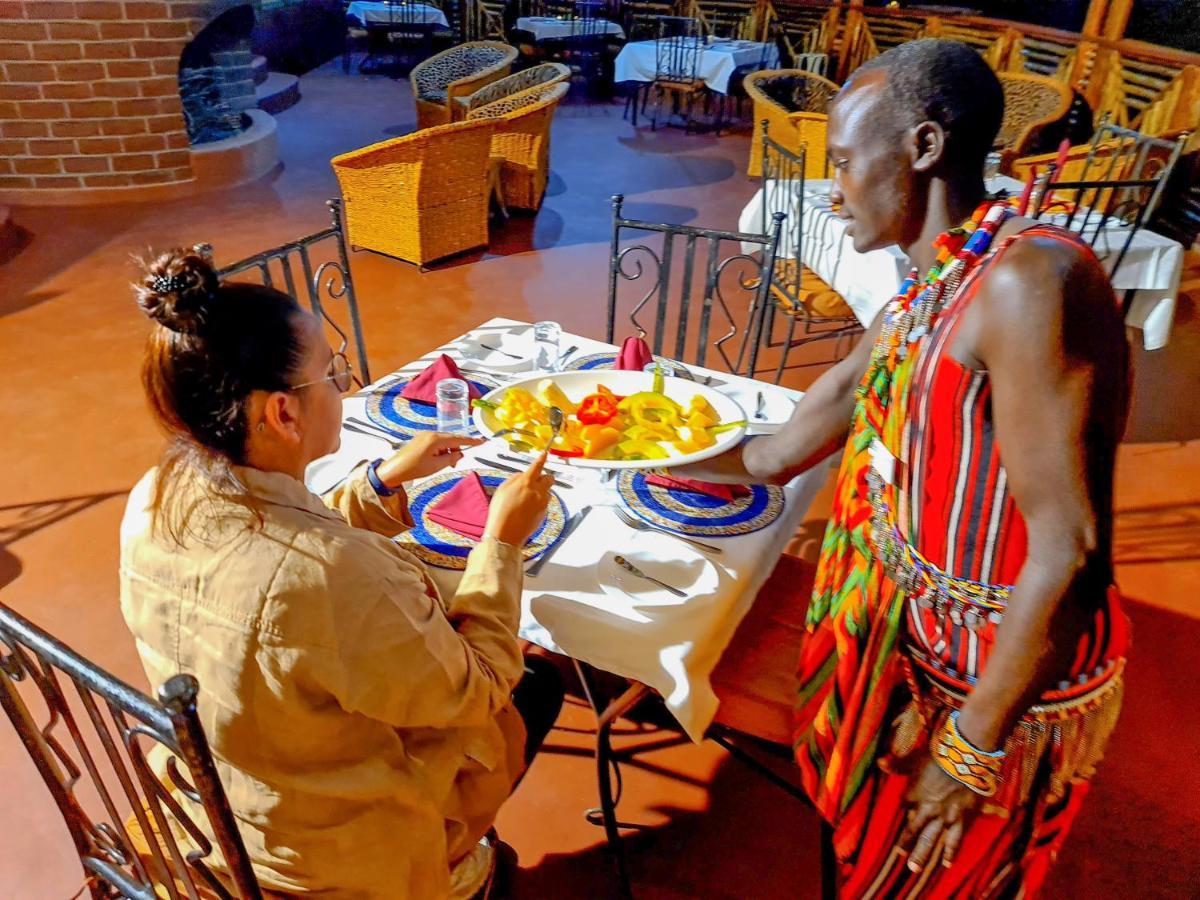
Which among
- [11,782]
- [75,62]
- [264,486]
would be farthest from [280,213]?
[264,486]

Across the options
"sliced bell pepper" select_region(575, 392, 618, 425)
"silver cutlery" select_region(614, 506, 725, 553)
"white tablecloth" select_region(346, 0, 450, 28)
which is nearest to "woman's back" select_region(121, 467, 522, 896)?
"silver cutlery" select_region(614, 506, 725, 553)

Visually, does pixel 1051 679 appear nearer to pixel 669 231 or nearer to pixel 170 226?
pixel 669 231

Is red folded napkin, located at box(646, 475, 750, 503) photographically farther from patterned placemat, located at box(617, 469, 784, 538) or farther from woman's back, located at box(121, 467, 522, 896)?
woman's back, located at box(121, 467, 522, 896)

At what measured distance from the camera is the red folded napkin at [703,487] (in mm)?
1507

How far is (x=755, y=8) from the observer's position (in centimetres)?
912

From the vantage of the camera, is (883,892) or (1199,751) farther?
(1199,751)

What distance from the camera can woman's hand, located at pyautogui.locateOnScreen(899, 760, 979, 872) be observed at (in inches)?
42.5

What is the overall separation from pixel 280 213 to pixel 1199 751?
5571mm

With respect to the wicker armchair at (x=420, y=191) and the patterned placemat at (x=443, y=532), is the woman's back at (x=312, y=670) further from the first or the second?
the wicker armchair at (x=420, y=191)

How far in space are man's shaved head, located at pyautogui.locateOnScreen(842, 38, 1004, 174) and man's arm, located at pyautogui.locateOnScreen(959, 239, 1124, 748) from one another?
19 centimetres

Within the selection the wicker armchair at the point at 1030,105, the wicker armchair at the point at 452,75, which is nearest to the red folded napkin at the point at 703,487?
the wicker armchair at the point at 1030,105

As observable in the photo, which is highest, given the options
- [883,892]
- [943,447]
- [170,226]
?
[943,447]

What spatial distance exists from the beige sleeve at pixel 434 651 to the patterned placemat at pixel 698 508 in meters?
0.34

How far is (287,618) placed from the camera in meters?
0.91
